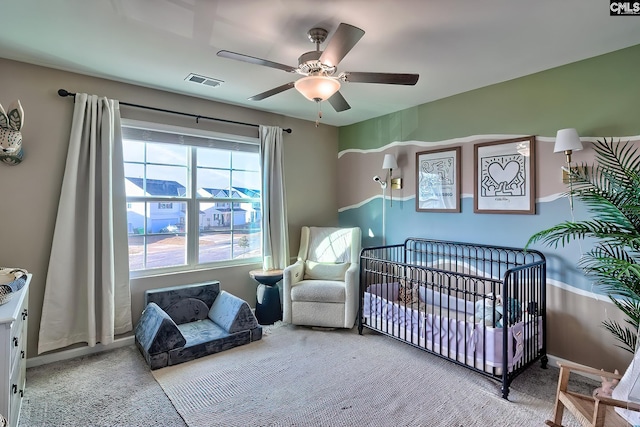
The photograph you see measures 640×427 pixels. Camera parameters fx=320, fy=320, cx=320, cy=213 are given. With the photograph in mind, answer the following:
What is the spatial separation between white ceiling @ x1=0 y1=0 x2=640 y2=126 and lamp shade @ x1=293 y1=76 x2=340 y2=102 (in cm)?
37

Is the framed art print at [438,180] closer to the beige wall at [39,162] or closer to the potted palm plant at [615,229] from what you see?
the potted palm plant at [615,229]

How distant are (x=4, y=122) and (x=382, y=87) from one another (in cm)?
294

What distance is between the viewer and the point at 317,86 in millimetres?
1932

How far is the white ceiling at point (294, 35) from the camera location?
1820mm

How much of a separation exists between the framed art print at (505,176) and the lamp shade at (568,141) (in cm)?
30

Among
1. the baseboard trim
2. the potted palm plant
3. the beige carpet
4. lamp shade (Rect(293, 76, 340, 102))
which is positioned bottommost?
the beige carpet

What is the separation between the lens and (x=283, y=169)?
3934 mm

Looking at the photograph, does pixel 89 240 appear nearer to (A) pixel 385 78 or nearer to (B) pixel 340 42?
(B) pixel 340 42

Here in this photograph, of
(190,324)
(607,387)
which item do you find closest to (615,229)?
(607,387)

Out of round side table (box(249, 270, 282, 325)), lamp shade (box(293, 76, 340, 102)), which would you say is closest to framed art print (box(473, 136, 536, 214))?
lamp shade (box(293, 76, 340, 102))

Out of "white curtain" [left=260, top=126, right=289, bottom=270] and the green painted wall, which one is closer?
the green painted wall

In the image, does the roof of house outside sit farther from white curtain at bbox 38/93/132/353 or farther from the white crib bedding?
the white crib bedding

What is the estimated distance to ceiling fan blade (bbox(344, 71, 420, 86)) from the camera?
6.18 ft

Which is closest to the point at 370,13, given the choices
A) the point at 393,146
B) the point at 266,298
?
the point at 393,146
